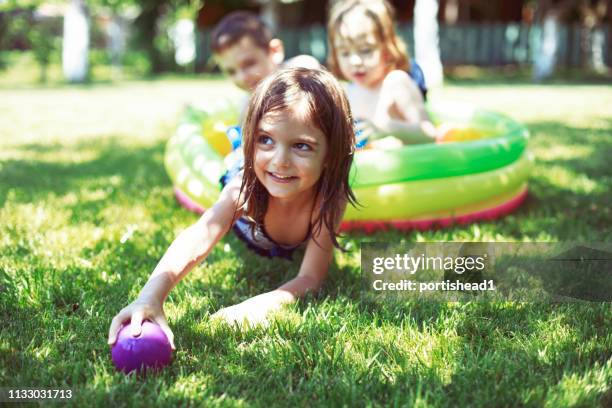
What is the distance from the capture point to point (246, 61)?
13.9ft

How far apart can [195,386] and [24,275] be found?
1.13 m

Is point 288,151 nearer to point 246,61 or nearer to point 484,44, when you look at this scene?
point 246,61

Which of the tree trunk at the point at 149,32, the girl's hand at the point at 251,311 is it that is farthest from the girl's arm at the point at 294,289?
the tree trunk at the point at 149,32

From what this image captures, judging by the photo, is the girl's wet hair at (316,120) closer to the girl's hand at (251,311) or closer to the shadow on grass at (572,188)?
the girl's hand at (251,311)

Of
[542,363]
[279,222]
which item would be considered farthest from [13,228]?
[542,363]

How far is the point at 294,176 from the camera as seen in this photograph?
235 cm

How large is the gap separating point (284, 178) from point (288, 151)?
11cm

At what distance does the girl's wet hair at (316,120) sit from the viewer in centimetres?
229

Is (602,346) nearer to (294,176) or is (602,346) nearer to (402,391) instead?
(402,391)

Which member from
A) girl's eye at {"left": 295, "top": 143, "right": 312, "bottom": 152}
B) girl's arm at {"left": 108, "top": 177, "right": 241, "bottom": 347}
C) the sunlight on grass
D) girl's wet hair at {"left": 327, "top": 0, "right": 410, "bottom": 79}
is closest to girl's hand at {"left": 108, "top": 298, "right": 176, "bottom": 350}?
girl's arm at {"left": 108, "top": 177, "right": 241, "bottom": 347}

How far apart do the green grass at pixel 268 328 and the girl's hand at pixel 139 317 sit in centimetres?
9

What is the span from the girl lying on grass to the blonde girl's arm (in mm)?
1635

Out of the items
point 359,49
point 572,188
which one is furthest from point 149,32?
point 572,188

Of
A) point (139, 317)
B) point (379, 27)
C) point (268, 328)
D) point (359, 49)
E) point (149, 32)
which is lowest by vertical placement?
point (268, 328)
